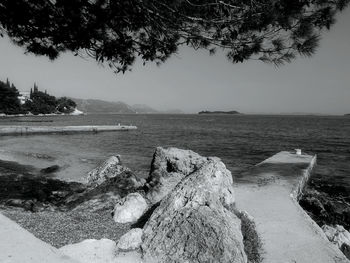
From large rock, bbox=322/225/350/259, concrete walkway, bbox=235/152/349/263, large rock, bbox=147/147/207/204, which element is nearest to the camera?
concrete walkway, bbox=235/152/349/263

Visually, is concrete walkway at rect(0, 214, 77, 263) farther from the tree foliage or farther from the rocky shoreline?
the tree foliage

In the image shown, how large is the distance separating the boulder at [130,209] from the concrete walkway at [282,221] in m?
2.32

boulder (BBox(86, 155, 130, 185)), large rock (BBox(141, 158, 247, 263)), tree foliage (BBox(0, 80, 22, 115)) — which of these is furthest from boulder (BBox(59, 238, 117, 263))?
tree foliage (BBox(0, 80, 22, 115))

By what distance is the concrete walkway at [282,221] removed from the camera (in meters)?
5.00

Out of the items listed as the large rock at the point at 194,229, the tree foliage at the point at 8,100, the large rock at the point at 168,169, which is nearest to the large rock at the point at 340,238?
the large rock at the point at 194,229

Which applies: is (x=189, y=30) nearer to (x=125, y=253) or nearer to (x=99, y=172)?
(x=125, y=253)

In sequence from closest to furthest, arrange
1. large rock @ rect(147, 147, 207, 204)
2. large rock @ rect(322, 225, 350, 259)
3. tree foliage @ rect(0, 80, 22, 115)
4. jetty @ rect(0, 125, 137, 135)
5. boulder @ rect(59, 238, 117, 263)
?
boulder @ rect(59, 238, 117, 263)
large rock @ rect(322, 225, 350, 259)
large rock @ rect(147, 147, 207, 204)
jetty @ rect(0, 125, 137, 135)
tree foliage @ rect(0, 80, 22, 115)

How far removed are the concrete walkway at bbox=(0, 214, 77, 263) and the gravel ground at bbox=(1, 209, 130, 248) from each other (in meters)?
1.41

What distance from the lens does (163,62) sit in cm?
773

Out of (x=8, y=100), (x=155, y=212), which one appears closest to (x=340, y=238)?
(x=155, y=212)

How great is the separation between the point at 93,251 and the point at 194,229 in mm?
1561

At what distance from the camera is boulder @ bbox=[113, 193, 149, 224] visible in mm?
6699

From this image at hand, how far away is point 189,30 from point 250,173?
758cm

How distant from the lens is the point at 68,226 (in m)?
6.18
